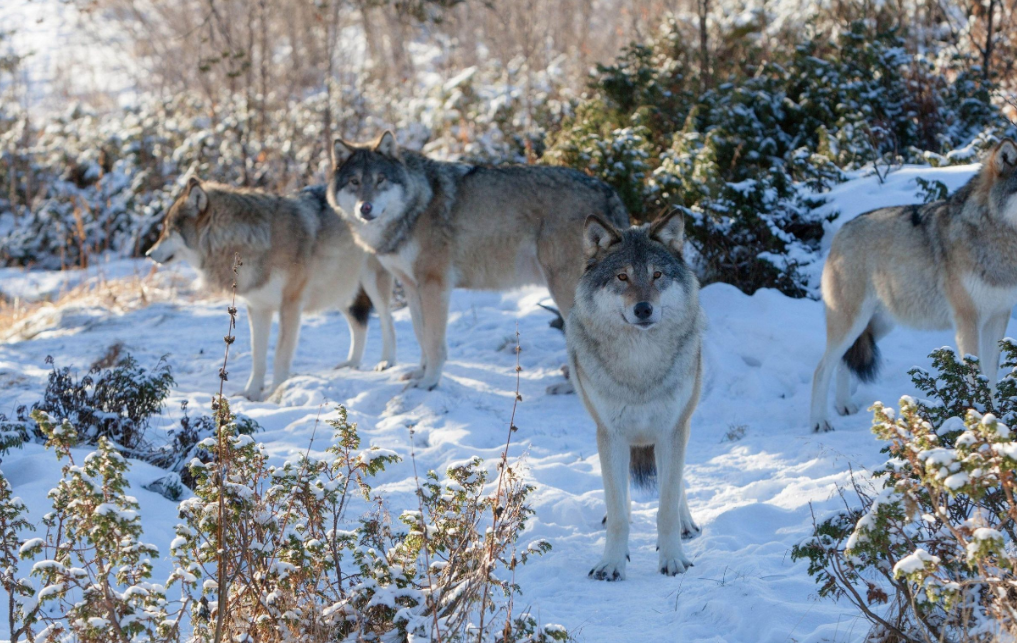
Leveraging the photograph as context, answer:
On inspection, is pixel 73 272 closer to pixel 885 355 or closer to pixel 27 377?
pixel 27 377

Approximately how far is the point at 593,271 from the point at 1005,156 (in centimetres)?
304

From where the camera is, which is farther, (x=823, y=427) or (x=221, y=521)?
(x=823, y=427)

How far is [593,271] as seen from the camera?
4.29 meters

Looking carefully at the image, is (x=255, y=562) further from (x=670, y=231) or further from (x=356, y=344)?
(x=356, y=344)

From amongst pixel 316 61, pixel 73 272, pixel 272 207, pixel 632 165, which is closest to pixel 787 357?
pixel 632 165

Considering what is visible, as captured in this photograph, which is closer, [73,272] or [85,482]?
[85,482]

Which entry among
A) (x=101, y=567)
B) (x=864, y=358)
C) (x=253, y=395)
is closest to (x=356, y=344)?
(x=253, y=395)

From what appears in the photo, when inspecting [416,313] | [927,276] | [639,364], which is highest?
[927,276]

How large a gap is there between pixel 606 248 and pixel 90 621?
2702 mm

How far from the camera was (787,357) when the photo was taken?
7.07 m

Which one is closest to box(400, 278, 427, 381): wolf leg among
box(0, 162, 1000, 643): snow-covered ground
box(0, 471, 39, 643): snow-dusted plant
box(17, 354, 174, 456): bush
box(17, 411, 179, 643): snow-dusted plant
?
box(0, 162, 1000, 643): snow-covered ground

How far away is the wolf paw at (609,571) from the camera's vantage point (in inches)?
160

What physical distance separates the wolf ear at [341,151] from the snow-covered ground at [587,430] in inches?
71.4

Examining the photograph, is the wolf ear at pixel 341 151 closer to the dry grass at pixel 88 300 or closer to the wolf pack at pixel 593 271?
the wolf pack at pixel 593 271
